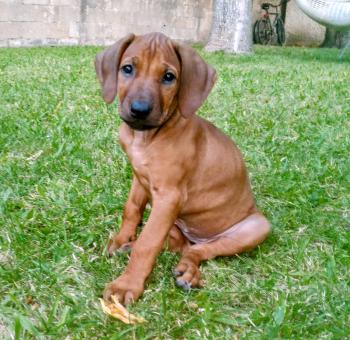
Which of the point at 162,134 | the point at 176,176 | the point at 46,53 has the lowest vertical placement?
the point at 46,53

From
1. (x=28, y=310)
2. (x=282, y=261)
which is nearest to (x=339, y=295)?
(x=282, y=261)

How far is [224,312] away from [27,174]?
2086 millimetres

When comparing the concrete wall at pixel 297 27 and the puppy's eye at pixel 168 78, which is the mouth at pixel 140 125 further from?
the concrete wall at pixel 297 27

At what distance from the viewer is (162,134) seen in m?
2.93

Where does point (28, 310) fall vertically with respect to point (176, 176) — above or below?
below

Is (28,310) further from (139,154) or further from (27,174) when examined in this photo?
(27,174)

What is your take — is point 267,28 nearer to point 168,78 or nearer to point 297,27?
point 297,27

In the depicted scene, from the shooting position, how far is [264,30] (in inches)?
776

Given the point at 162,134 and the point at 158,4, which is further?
the point at 158,4

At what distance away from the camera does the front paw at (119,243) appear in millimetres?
3109

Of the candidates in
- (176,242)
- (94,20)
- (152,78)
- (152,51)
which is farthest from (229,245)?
(94,20)

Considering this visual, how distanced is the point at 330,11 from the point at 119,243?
9.57m

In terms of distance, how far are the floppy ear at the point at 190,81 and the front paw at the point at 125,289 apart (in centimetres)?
83

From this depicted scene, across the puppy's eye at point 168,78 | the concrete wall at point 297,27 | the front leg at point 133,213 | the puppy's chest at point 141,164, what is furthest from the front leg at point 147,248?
the concrete wall at point 297,27
